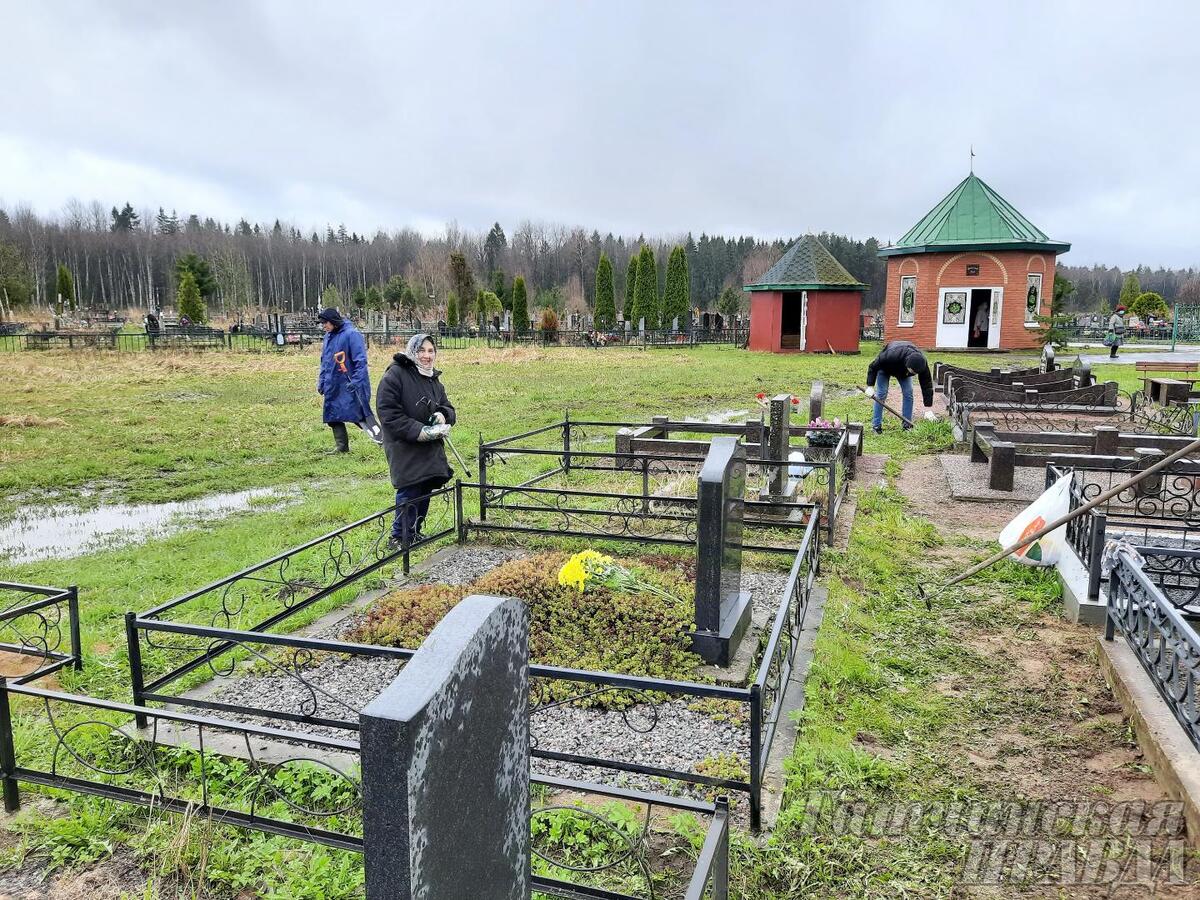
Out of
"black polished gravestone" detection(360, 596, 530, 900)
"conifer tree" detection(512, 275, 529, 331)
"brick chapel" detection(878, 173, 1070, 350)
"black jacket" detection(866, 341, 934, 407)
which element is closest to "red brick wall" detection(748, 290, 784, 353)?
"brick chapel" detection(878, 173, 1070, 350)

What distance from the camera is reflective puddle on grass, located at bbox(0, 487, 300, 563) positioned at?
748 cm

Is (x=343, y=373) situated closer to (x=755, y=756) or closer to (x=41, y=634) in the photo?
(x=41, y=634)

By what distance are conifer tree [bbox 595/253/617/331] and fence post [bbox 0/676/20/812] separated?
4291cm

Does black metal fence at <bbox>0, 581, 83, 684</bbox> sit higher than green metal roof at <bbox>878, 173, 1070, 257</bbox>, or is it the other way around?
green metal roof at <bbox>878, 173, 1070, 257</bbox>

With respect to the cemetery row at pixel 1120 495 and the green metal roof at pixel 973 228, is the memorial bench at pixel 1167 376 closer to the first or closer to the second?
the cemetery row at pixel 1120 495

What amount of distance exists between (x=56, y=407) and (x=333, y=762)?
1578 centimetres

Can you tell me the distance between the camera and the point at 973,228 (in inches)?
1201

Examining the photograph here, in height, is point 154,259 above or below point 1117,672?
above

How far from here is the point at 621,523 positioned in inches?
320

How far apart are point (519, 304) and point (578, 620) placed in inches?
1689

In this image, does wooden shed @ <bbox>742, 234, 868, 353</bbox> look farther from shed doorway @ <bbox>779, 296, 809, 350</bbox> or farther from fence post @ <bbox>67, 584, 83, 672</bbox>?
fence post @ <bbox>67, 584, 83, 672</bbox>

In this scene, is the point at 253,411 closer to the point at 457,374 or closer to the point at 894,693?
the point at 457,374

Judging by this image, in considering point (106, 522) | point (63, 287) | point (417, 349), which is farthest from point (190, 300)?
point (417, 349)

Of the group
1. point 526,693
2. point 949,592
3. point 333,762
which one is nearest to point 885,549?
point 949,592
